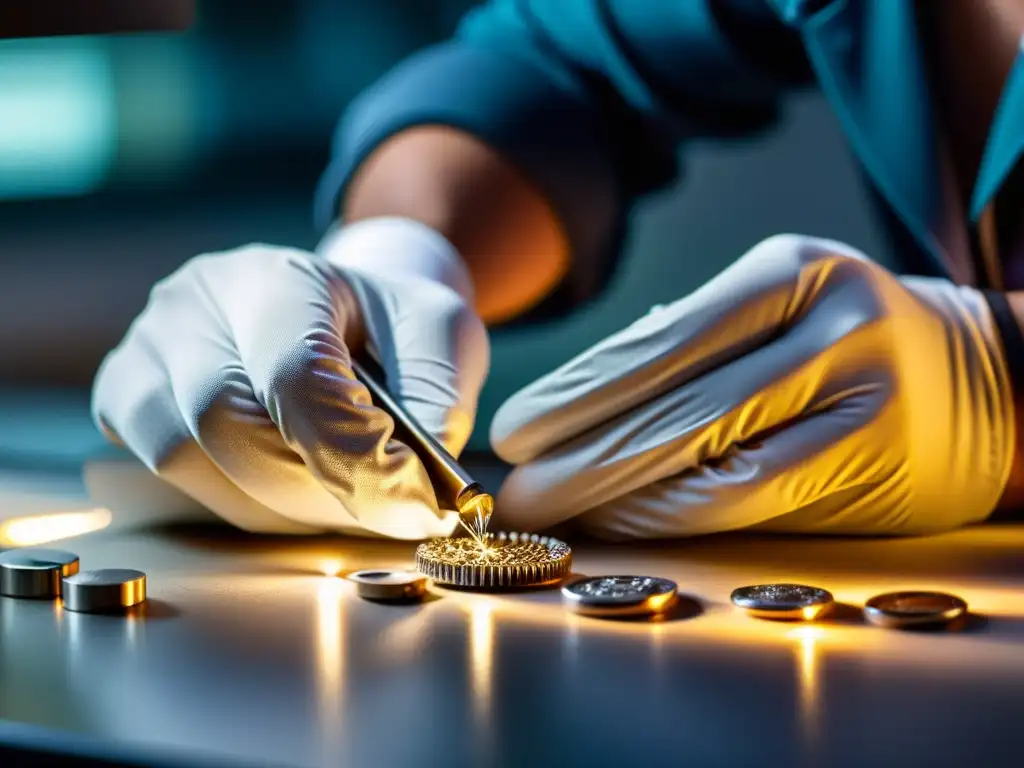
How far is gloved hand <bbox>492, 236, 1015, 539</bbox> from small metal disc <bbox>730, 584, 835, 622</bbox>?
0.15 m

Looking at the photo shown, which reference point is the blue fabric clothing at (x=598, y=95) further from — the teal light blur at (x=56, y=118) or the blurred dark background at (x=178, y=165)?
the teal light blur at (x=56, y=118)

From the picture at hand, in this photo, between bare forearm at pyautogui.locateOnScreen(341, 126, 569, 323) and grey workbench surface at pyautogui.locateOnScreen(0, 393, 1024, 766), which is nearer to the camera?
grey workbench surface at pyautogui.locateOnScreen(0, 393, 1024, 766)

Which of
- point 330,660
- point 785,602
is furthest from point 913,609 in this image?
point 330,660

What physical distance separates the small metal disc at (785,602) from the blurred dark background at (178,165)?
4.18 ft

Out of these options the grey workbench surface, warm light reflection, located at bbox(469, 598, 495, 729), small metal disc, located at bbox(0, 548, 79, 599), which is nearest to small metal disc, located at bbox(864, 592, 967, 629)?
the grey workbench surface

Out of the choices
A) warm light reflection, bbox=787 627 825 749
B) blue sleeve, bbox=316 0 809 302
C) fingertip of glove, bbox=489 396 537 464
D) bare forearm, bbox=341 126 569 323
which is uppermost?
blue sleeve, bbox=316 0 809 302

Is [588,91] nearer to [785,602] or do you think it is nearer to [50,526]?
[50,526]

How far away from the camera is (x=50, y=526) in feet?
3.26

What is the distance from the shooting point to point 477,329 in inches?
40.3

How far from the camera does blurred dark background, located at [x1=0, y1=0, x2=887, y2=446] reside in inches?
85.5

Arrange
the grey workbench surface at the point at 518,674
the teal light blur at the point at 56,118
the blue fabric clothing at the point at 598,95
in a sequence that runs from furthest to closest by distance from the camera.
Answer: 1. the teal light blur at the point at 56,118
2. the blue fabric clothing at the point at 598,95
3. the grey workbench surface at the point at 518,674

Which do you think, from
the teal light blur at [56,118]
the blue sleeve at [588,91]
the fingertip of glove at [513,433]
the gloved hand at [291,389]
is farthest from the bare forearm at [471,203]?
the teal light blur at [56,118]

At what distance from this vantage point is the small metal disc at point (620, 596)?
2.31ft

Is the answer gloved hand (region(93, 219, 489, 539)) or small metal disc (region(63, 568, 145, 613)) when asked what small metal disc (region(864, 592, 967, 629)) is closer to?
gloved hand (region(93, 219, 489, 539))
